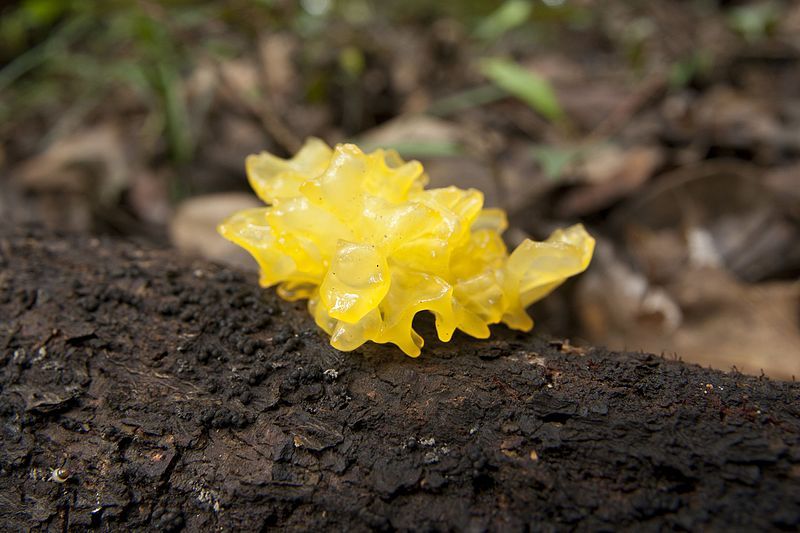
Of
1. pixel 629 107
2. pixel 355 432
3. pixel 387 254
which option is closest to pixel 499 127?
pixel 629 107

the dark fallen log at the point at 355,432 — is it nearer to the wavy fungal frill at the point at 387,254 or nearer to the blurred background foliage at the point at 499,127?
the wavy fungal frill at the point at 387,254

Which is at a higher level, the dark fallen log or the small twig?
the dark fallen log

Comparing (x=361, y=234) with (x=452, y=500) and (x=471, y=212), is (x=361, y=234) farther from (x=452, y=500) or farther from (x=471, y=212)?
(x=452, y=500)

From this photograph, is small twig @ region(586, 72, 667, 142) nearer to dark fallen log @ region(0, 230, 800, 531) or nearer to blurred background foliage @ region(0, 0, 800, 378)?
blurred background foliage @ region(0, 0, 800, 378)

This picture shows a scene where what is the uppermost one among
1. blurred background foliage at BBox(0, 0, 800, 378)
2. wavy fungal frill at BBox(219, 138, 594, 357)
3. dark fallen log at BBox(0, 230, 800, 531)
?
wavy fungal frill at BBox(219, 138, 594, 357)

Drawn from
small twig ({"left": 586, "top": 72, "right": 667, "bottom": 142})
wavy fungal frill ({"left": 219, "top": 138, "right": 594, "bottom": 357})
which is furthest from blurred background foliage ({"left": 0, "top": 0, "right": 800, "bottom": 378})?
wavy fungal frill ({"left": 219, "top": 138, "right": 594, "bottom": 357})
